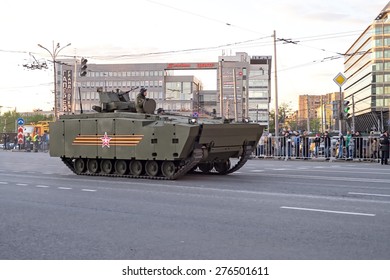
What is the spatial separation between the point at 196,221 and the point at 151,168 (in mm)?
8429

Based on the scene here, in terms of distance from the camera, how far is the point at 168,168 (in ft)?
55.6

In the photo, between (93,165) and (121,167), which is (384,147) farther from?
(93,165)

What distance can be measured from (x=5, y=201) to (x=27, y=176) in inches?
275

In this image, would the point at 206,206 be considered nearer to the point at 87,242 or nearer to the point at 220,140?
the point at 87,242

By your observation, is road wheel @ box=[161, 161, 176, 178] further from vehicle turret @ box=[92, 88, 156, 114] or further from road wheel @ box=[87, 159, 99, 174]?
road wheel @ box=[87, 159, 99, 174]

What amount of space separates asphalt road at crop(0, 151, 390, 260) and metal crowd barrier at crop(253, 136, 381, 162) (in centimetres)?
1304

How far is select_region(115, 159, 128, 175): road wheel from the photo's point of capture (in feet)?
59.5

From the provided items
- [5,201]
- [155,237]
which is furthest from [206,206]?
[5,201]

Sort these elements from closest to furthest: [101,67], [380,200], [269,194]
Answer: [380,200], [269,194], [101,67]

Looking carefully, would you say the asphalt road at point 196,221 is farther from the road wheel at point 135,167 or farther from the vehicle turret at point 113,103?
the vehicle turret at point 113,103

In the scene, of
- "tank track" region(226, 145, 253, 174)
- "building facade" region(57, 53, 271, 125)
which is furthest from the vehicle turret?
"building facade" region(57, 53, 271, 125)

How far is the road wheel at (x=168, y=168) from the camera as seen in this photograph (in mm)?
16791

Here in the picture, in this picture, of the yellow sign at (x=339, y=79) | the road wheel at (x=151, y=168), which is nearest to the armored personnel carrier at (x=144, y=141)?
the road wheel at (x=151, y=168)
